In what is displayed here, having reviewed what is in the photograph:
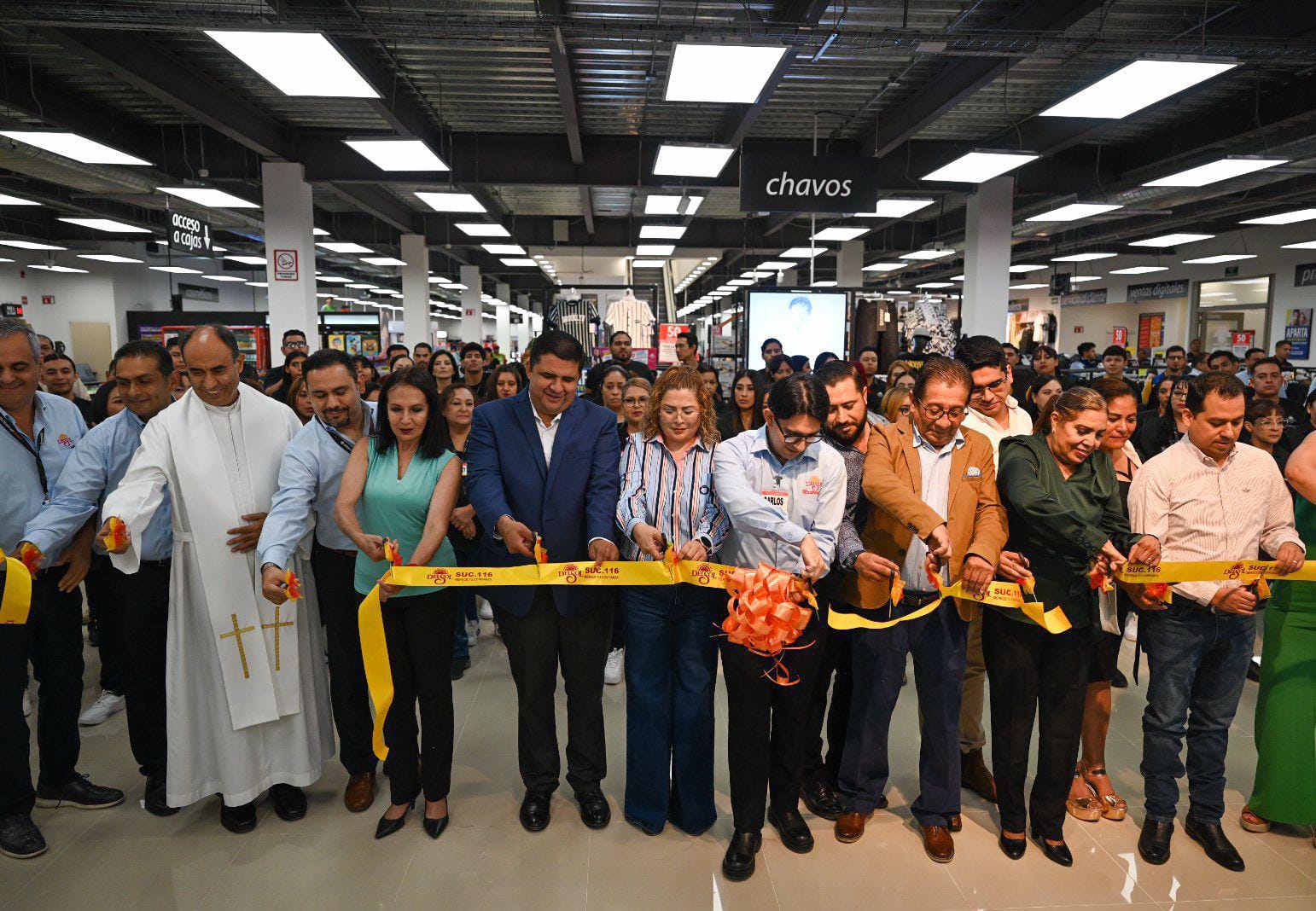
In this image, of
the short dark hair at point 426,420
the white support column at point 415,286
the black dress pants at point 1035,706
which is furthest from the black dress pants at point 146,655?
the white support column at point 415,286

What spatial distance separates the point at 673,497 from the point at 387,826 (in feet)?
5.78

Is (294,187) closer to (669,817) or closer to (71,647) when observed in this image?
(71,647)

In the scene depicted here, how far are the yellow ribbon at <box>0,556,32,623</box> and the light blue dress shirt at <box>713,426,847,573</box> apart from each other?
8.11 feet

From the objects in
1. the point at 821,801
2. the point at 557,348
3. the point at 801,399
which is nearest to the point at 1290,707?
the point at 821,801

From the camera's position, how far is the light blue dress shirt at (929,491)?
9.53 ft

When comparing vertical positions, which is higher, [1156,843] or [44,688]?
[44,688]

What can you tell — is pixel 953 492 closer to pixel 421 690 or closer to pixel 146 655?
pixel 421 690

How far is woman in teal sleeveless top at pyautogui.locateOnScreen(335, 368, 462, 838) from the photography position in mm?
3008

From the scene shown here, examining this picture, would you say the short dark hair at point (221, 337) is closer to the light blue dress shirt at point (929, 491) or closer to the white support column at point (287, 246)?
the light blue dress shirt at point (929, 491)

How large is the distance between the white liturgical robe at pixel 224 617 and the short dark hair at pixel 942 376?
2.51 m

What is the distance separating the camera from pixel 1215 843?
3.06m

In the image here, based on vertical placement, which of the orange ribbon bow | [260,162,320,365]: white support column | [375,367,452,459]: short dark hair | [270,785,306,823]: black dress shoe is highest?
[260,162,320,365]: white support column

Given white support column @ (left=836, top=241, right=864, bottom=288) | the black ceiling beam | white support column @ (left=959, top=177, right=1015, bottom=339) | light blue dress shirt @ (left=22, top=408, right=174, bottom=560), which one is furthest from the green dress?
white support column @ (left=836, top=241, right=864, bottom=288)

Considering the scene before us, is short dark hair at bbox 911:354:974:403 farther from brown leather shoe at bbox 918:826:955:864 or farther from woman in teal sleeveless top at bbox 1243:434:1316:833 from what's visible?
brown leather shoe at bbox 918:826:955:864
